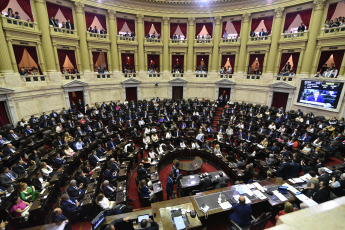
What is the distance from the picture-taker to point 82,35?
16781 mm

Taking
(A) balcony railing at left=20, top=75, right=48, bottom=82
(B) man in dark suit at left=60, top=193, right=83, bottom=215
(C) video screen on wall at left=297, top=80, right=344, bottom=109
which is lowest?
(B) man in dark suit at left=60, top=193, right=83, bottom=215

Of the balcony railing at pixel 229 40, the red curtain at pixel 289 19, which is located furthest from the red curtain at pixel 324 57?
the balcony railing at pixel 229 40

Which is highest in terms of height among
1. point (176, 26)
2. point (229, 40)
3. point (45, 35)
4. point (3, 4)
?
point (176, 26)

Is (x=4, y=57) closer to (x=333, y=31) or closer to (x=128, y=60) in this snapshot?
(x=128, y=60)

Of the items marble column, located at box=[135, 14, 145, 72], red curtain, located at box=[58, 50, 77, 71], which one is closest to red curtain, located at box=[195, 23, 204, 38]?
marble column, located at box=[135, 14, 145, 72]

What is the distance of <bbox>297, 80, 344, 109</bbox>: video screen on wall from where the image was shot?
42.8 ft

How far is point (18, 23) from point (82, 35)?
490 centimetres

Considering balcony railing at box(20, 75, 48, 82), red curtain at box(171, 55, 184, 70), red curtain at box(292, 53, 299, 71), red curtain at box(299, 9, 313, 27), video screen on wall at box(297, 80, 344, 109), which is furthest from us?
red curtain at box(171, 55, 184, 70)

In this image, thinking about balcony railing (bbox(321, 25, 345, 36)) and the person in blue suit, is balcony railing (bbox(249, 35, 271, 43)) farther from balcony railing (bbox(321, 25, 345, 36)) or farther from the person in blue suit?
the person in blue suit

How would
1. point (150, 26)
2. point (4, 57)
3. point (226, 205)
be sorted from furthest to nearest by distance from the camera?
point (150, 26), point (4, 57), point (226, 205)

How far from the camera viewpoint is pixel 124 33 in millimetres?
19891

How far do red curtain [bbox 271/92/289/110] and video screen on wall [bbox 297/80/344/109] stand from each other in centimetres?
158

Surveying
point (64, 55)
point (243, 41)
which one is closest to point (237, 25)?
point (243, 41)

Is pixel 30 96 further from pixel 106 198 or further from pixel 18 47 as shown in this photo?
pixel 106 198
